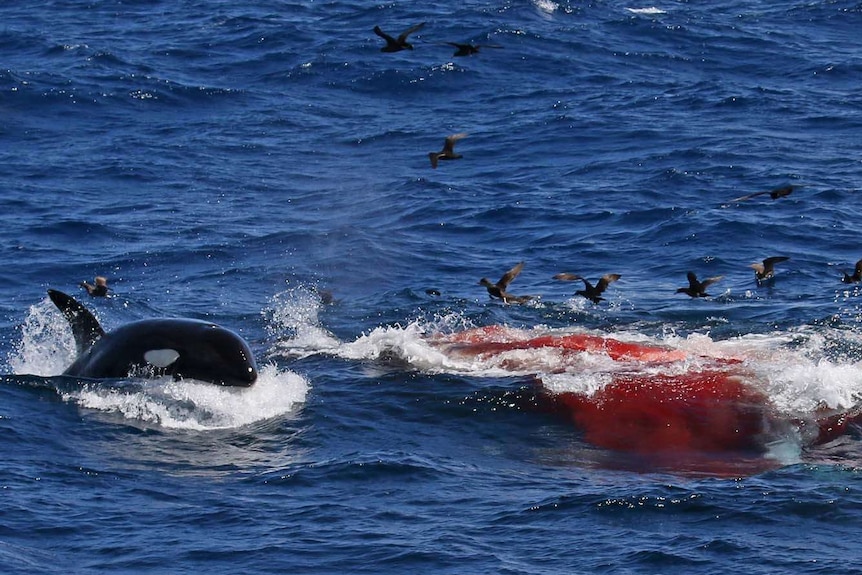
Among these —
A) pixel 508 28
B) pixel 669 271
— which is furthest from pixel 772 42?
pixel 669 271

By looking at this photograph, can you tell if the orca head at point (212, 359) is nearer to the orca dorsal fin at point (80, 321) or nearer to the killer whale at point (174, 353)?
the killer whale at point (174, 353)

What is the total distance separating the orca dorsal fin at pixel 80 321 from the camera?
23719 mm

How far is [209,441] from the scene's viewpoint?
21.2 m

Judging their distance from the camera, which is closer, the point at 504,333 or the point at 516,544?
the point at 516,544

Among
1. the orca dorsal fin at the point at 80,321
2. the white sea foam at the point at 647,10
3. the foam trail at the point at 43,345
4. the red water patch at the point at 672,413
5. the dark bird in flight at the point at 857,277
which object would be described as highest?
the white sea foam at the point at 647,10

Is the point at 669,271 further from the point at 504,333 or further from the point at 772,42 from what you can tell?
the point at 772,42

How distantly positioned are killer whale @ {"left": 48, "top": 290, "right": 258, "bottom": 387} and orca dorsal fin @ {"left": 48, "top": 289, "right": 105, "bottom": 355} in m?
0.10

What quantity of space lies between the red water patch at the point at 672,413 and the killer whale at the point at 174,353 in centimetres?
491

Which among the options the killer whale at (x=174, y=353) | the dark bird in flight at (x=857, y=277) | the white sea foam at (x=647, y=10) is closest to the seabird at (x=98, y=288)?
the killer whale at (x=174, y=353)

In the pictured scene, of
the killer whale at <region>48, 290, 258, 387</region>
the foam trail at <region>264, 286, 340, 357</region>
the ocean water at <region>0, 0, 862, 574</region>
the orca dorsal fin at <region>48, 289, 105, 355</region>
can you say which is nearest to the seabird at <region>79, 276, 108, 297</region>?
the ocean water at <region>0, 0, 862, 574</region>

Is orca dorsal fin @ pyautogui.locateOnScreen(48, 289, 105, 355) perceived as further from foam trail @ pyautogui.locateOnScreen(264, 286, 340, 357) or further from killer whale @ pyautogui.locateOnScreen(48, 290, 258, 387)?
foam trail @ pyautogui.locateOnScreen(264, 286, 340, 357)

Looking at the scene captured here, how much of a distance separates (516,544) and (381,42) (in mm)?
39497

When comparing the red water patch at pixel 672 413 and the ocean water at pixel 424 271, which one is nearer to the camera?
the ocean water at pixel 424 271

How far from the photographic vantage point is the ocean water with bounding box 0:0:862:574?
18234 mm
